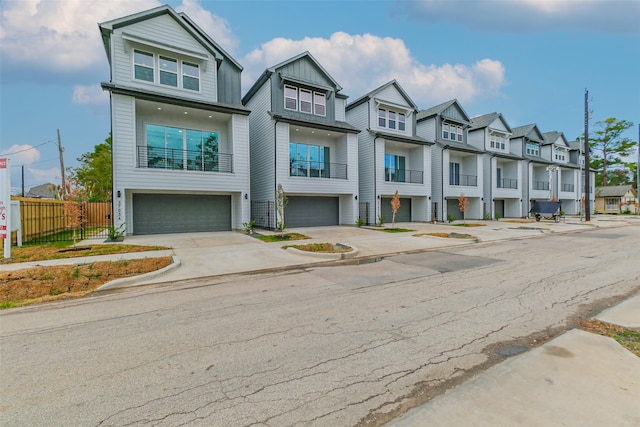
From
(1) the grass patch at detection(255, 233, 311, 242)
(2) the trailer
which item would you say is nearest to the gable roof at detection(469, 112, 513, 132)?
(2) the trailer

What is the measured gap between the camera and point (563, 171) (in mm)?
43719

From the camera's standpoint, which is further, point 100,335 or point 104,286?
point 104,286

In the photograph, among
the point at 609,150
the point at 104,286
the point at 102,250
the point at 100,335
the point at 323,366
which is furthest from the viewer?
the point at 609,150

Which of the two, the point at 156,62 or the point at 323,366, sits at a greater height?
the point at 156,62

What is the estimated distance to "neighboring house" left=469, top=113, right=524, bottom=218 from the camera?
31.5 meters

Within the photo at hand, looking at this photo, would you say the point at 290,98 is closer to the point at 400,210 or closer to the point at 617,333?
the point at 400,210

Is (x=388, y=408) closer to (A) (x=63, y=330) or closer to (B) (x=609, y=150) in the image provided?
(A) (x=63, y=330)

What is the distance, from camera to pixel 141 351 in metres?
3.82

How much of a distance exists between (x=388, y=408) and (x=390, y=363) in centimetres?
81

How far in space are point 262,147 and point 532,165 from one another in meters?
34.6

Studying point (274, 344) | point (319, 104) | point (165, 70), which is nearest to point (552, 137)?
point (319, 104)

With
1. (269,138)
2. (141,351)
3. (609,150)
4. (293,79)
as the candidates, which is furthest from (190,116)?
(609,150)

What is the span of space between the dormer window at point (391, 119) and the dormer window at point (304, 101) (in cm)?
561

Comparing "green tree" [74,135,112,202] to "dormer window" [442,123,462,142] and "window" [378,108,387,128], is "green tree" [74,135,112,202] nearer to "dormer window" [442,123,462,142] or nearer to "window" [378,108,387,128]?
"window" [378,108,387,128]
